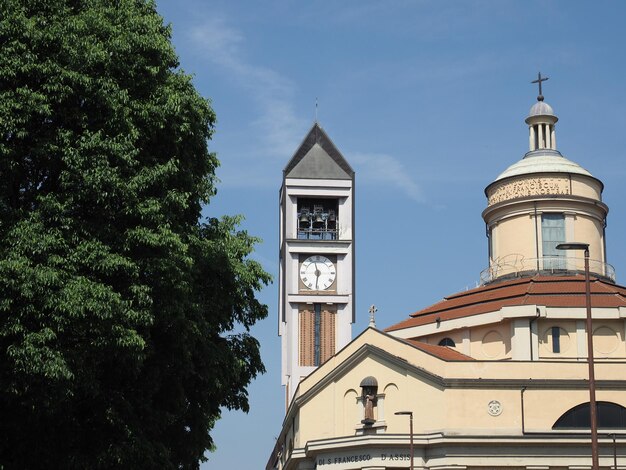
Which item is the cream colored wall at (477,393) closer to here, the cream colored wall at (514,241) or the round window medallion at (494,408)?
the round window medallion at (494,408)

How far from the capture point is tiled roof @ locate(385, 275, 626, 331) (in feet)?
185

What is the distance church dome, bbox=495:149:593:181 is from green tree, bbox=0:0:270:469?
124ft

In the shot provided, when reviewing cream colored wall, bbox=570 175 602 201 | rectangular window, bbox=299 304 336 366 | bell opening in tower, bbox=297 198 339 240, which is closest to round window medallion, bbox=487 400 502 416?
cream colored wall, bbox=570 175 602 201

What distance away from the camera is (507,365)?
5397 cm

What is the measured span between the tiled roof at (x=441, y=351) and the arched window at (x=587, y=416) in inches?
193

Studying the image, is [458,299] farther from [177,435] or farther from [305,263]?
[177,435]

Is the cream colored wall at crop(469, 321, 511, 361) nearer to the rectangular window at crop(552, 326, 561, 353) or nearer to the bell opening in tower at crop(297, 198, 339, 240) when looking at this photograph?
the rectangular window at crop(552, 326, 561, 353)

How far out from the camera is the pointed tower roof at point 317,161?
8369 cm

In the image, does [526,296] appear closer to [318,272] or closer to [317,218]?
[318,272]

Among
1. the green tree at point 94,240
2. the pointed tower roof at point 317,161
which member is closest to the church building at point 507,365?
the pointed tower roof at point 317,161

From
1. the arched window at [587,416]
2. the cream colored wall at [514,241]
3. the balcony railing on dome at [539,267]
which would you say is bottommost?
the arched window at [587,416]

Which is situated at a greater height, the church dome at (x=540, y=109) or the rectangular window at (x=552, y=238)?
the church dome at (x=540, y=109)

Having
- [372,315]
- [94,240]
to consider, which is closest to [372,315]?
[372,315]

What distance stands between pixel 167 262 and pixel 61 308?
2807mm
